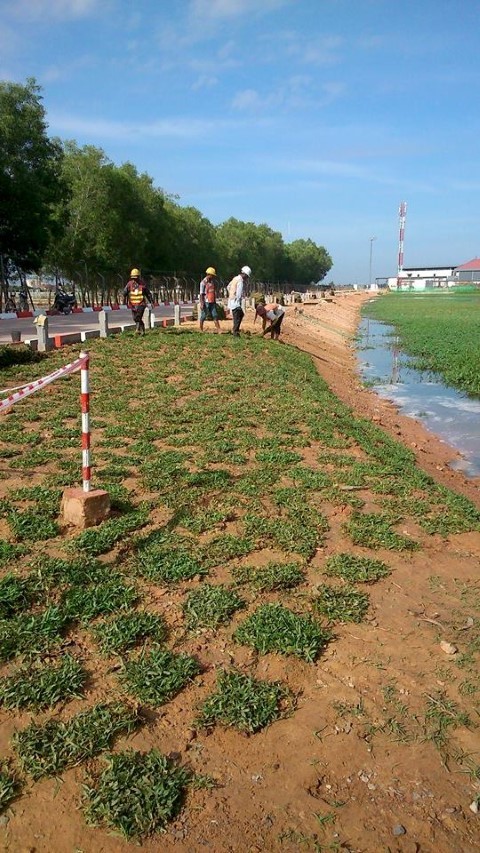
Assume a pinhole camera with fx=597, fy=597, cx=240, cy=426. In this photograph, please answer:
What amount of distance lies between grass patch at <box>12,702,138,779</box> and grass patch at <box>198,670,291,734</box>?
1.34 ft

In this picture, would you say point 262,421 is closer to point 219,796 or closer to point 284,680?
point 284,680

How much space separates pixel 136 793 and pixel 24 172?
92.9ft

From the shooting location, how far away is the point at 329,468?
6.99m

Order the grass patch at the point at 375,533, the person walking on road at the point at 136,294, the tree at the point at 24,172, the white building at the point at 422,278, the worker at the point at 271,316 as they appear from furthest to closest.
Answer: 1. the white building at the point at 422,278
2. the tree at the point at 24,172
3. the worker at the point at 271,316
4. the person walking on road at the point at 136,294
5. the grass patch at the point at 375,533

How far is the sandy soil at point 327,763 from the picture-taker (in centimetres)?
249

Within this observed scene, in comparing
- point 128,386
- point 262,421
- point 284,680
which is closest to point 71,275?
point 128,386

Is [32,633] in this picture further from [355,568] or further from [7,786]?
[355,568]

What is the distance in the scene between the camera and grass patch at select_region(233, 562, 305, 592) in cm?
427

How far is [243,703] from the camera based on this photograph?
3162 mm

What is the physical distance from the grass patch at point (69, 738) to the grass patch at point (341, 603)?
151 cm

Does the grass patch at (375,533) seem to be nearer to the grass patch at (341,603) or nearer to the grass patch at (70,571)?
the grass patch at (341,603)

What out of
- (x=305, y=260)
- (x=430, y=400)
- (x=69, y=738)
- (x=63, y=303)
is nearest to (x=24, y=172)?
(x=63, y=303)

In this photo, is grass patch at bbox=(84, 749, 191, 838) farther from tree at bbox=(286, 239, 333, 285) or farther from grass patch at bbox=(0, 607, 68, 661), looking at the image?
tree at bbox=(286, 239, 333, 285)

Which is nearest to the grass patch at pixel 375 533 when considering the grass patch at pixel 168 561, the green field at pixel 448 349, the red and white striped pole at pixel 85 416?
the grass patch at pixel 168 561
